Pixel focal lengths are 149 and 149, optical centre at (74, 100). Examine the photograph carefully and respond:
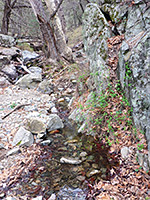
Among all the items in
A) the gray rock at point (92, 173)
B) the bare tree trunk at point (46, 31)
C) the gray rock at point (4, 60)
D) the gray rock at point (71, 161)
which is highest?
the bare tree trunk at point (46, 31)

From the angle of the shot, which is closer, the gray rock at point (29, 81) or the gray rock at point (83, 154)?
the gray rock at point (83, 154)

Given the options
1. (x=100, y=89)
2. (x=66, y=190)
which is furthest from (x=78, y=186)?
(x=100, y=89)

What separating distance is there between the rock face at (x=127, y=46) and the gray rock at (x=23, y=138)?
8.05 ft

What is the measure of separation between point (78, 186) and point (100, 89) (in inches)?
101

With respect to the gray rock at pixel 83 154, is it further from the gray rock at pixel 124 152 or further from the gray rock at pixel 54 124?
the gray rock at pixel 54 124

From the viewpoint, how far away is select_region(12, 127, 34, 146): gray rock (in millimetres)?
4059

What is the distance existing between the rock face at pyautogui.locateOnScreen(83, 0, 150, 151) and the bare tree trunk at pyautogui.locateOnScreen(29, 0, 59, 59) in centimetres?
420

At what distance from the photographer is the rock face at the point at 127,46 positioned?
3.03 metres

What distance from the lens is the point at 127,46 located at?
3.64 meters

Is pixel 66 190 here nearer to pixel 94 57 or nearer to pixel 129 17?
pixel 94 57

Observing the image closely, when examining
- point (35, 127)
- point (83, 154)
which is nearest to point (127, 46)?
point (83, 154)

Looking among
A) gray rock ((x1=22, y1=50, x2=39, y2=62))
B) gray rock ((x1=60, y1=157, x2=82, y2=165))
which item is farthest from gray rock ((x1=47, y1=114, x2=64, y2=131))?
gray rock ((x1=22, y1=50, x2=39, y2=62))

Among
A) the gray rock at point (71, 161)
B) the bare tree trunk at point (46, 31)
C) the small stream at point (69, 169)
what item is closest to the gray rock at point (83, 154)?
the small stream at point (69, 169)

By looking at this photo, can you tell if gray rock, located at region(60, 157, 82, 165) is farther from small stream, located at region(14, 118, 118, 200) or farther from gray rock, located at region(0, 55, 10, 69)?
gray rock, located at region(0, 55, 10, 69)
